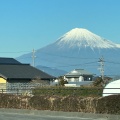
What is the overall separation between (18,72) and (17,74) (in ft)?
4.19

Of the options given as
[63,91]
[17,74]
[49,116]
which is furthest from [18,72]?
[49,116]

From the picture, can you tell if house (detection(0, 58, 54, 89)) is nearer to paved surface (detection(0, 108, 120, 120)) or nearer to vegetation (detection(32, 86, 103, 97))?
vegetation (detection(32, 86, 103, 97))

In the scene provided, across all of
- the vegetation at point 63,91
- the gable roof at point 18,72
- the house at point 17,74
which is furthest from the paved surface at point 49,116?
the gable roof at point 18,72

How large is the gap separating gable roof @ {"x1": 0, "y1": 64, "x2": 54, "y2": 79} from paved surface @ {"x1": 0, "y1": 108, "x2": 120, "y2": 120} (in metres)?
31.4

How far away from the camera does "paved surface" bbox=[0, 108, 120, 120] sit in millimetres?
18578

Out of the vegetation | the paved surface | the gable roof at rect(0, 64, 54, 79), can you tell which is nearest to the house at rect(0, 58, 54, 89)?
the gable roof at rect(0, 64, 54, 79)

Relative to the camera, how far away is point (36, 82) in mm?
54094

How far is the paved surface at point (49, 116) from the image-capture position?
1858 cm

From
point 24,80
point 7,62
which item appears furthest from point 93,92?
point 7,62

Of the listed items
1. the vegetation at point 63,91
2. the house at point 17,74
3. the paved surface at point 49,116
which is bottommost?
the paved surface at point 49,116

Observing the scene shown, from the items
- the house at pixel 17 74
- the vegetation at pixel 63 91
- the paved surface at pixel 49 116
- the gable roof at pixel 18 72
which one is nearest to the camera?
the paved surface at pixel 49 116

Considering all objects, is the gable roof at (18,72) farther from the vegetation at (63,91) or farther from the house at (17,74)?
the vegetation at (63,91)

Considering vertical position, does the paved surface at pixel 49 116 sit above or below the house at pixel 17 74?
below

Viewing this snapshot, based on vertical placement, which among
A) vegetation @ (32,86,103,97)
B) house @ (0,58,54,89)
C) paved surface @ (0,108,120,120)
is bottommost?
paved surface @ (0,108,120,120)
